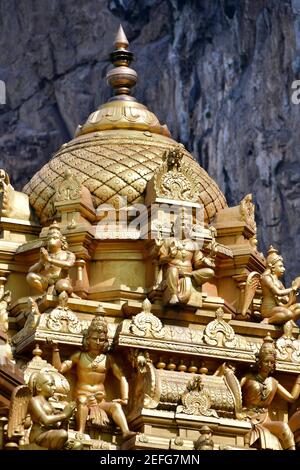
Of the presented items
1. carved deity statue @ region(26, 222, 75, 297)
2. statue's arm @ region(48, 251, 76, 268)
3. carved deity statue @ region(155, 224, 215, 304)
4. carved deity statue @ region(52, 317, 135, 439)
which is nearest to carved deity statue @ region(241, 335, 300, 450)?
carved deity statue @ region(155, 224, 215, 304)

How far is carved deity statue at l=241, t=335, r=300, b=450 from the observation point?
4062 centimetres

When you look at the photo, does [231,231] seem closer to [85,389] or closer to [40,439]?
[85,389]

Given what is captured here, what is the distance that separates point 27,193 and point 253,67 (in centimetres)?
2914

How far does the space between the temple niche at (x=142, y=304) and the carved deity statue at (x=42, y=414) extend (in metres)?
0.05

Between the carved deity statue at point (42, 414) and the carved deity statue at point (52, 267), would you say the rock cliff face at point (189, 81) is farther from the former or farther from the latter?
the carved deity statue at point (42, 414)

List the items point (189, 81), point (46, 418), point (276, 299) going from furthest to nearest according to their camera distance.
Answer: point (189, 81) < point (276, 299) < point (46, 418)

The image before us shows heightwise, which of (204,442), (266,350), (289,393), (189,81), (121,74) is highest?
(189,81)

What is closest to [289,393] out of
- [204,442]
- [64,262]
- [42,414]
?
[64,262]

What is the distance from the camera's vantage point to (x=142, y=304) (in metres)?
41.1

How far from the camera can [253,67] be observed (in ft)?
240

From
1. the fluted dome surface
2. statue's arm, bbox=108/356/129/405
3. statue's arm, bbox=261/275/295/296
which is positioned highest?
the fluted dome surface

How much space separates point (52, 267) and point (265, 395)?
411 cm

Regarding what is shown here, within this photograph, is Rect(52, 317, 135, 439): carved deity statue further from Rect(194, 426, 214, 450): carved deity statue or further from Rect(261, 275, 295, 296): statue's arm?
Rect(261, 275, 295, 296): statue's arm

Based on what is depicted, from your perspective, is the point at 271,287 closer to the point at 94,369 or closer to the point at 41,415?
the point at 94,369
